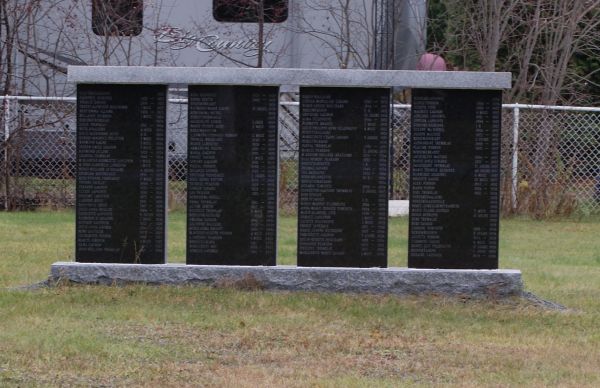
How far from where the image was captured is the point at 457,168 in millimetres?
8680

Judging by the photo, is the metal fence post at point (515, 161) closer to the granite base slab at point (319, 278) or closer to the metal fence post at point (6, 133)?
the metal fence post at point (6, 133)

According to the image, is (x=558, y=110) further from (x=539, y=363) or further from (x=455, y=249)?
(x=539, y=363)

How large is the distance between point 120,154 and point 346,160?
5.51 ft

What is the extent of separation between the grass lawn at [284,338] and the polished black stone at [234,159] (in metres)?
0.56

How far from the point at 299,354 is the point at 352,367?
0.41 m

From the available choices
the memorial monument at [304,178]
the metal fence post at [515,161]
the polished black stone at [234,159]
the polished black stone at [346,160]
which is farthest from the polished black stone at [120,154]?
the metal fence post at [515,161]

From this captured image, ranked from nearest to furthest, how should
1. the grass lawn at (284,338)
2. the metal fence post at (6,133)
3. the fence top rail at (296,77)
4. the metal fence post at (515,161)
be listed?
the grass lawn at (284,338) → the fence top rail at (296,77) → the metal fence post at (515,161) → the metal fence post at (6,133)

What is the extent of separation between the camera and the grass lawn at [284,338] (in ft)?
20.3

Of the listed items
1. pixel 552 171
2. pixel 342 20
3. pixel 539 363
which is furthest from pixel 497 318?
pixel 342 20

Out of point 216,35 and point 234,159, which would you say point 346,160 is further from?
point 216,35

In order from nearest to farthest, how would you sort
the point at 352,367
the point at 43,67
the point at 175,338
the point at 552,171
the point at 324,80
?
the point at 352,367, the point at 175,338, the point at 324,80, the point at 552,171, the point at 43,67

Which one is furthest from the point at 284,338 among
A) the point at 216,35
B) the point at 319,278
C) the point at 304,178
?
the point at 216,35

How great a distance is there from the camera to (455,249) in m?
8.74

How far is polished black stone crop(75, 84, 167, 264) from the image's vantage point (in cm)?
882
